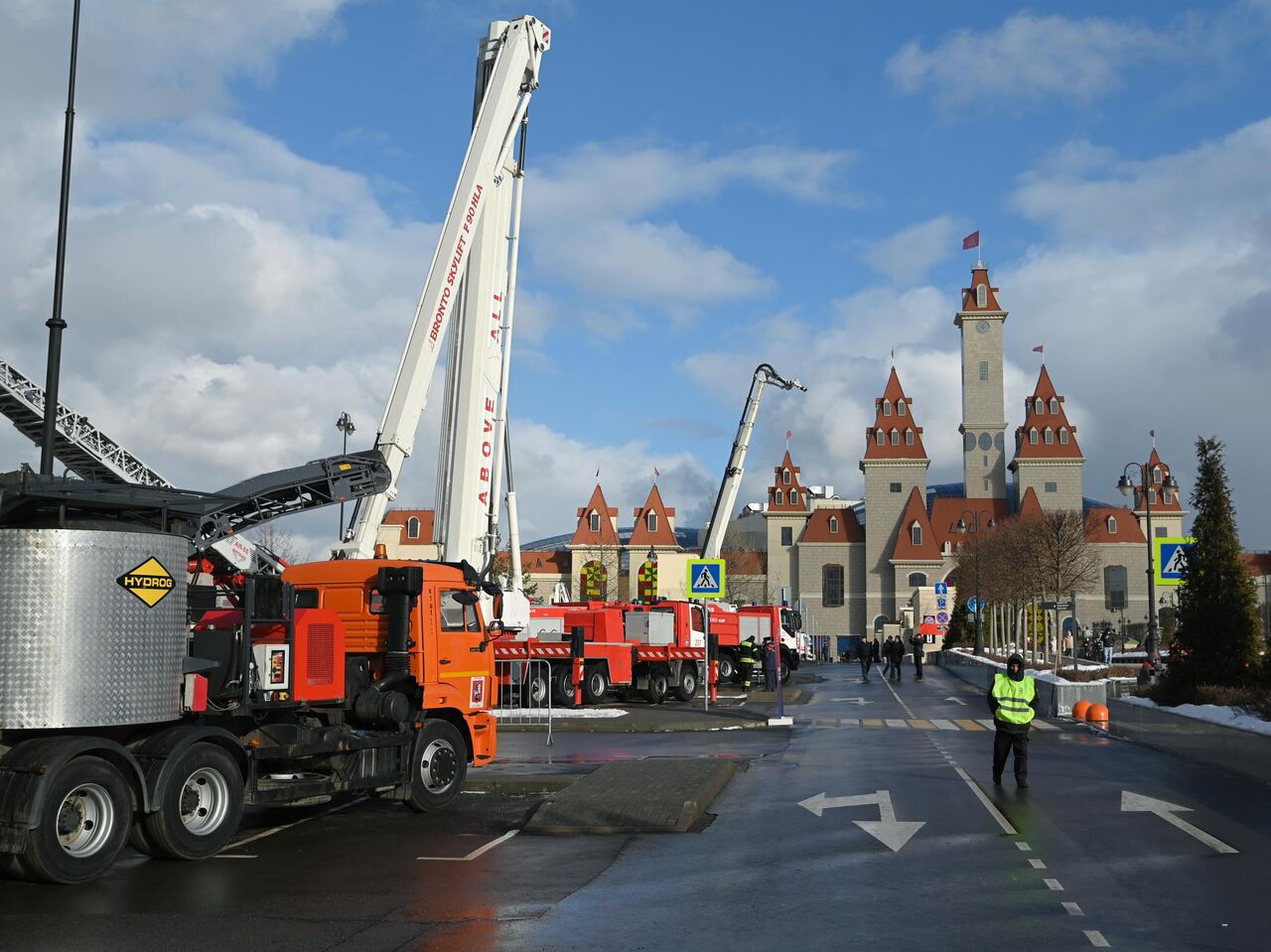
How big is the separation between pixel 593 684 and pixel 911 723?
9200 millimetres

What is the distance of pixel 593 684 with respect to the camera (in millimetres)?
32500

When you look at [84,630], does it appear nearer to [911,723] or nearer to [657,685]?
[911,723]

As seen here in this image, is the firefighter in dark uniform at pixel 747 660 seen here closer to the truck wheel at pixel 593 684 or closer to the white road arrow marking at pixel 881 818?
the truck wheel at pixel 593 684

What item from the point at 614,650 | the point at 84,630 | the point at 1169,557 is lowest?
the point at 614,650

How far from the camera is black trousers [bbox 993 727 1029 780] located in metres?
14.9

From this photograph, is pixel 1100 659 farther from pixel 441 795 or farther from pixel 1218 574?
pixel 441 795

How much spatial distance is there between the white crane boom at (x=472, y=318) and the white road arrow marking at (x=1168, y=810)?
12.6 m

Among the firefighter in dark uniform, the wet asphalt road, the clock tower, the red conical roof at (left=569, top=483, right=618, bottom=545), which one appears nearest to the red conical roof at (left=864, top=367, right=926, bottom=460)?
the clock tower

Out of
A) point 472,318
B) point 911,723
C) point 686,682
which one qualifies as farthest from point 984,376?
point 472,318

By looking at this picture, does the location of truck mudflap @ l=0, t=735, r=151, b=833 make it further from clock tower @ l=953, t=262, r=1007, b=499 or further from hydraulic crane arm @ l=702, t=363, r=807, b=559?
clock tower @ l=953, t=262, r=1007, b=499

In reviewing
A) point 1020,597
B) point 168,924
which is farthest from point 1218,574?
point 1020,597

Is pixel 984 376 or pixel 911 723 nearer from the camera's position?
pixel 911 723

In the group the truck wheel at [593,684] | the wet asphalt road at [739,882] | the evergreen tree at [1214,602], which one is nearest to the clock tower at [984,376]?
the truck wheel at [593,684]

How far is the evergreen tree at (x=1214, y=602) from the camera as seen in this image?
23359mm
